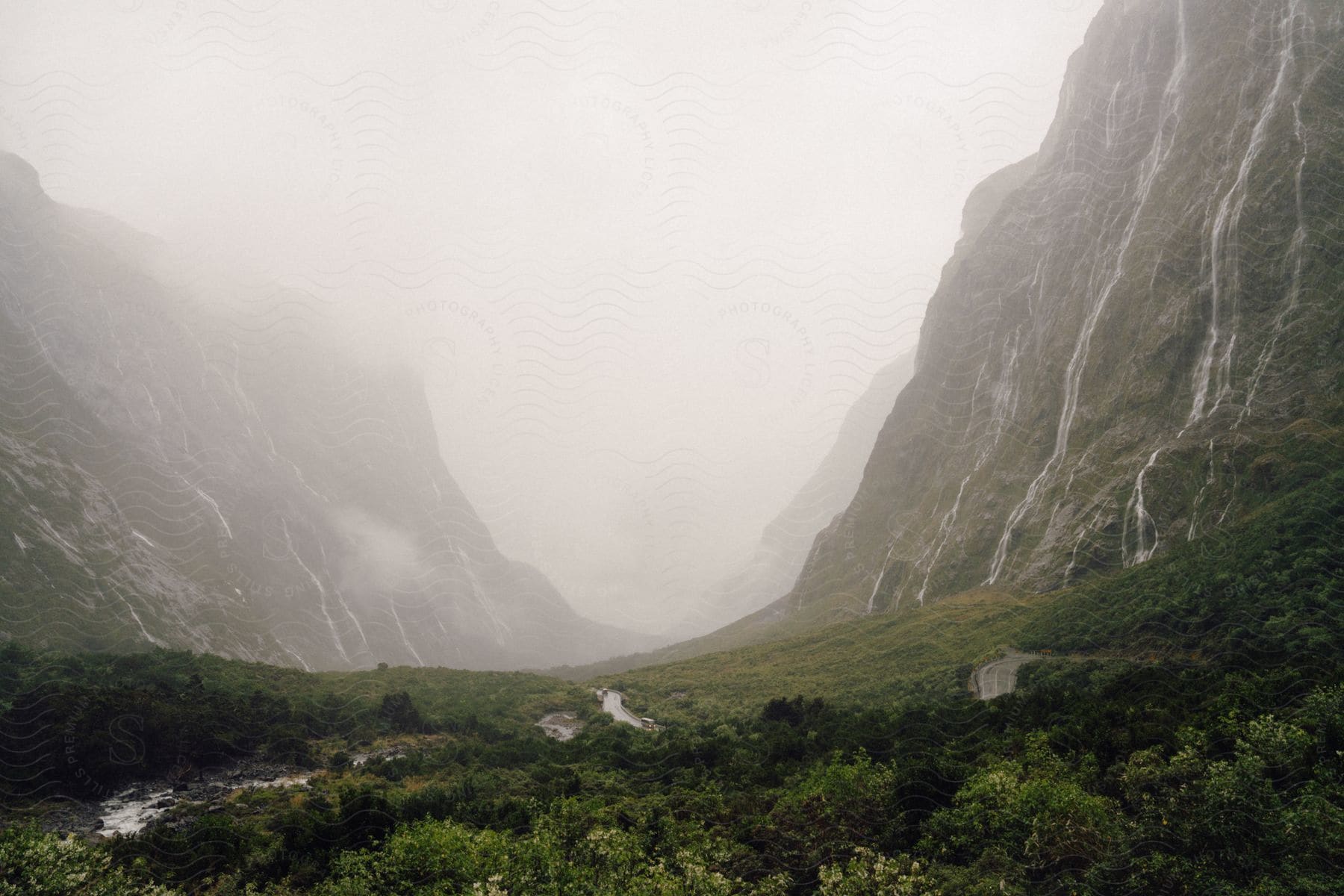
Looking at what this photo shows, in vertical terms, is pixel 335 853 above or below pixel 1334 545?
above

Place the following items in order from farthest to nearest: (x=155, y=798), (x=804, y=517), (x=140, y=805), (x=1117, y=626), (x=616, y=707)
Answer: (x=804, y=517) < (x=616, y=707) < (x=1117, y=626) < (x=155, y=798) < (x=140, y=805)

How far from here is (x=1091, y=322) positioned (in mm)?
71375

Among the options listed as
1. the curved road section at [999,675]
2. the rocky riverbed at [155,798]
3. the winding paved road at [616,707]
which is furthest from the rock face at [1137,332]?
the rocky riverbed at [155,798]

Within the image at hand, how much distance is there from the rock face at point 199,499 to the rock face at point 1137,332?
7278cm

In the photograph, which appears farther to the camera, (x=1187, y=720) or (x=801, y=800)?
(x=801, y=800)

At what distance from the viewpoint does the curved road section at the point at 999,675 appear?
38.1 m

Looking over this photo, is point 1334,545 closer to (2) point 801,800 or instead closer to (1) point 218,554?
(2) point 801,800

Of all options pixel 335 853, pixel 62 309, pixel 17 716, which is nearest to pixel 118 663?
pixel 17 716

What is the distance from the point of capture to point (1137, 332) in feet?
205

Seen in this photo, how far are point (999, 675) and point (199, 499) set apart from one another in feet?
384

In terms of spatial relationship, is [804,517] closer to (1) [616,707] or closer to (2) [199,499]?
(1) [616,707]

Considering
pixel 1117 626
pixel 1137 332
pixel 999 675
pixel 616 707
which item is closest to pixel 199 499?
pixel 616 707

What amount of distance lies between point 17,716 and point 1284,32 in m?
110

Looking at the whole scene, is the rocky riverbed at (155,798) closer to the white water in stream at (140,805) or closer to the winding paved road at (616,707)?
the white water in stream at (140,805)
